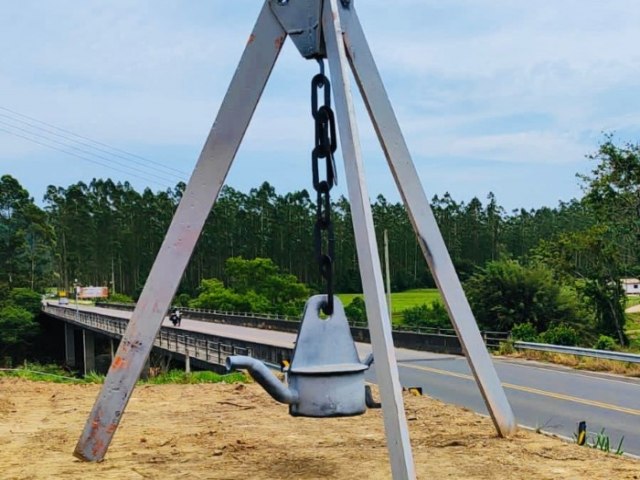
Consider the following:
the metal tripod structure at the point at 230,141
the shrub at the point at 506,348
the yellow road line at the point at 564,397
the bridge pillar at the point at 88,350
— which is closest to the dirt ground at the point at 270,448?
the metal tripod structure at the point at 230,141

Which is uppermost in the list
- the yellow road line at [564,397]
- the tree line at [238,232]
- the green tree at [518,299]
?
the tree line at [238,232]

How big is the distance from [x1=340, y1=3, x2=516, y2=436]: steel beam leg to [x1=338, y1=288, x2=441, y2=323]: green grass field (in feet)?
120

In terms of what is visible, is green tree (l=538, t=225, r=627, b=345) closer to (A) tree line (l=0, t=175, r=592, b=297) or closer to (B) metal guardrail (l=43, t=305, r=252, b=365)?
(B) metal guardrail (l=43, t=305, r=252, b=365)

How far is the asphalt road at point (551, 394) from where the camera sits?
399 inches

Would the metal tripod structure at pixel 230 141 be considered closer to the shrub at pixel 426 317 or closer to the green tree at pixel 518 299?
the green tree at pixel 518 299

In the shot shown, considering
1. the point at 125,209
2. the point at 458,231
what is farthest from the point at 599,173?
the point at 125,209

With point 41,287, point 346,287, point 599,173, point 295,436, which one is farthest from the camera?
point 41,287

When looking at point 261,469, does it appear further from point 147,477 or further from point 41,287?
point 41,287

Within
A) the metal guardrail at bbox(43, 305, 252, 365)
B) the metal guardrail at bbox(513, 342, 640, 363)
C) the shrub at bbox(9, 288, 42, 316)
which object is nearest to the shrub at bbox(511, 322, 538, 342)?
the metal guardrail at bbox(513, 342, 640, 363)

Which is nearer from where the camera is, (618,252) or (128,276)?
(618,252)

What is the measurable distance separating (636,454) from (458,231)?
9037 cm

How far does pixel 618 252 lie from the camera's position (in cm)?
2925

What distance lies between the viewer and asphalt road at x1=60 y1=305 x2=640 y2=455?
10.1 m

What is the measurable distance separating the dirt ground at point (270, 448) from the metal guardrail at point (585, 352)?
8.84m
